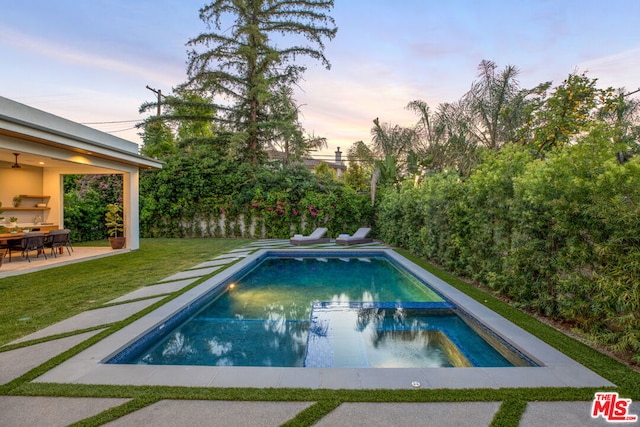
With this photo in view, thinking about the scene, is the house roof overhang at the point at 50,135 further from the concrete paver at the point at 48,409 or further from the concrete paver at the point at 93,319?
the concrete paver at the point at 48,409

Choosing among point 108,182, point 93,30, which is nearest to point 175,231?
point 108,182

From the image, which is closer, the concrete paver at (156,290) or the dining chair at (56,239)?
the concrete paver at (156,290)

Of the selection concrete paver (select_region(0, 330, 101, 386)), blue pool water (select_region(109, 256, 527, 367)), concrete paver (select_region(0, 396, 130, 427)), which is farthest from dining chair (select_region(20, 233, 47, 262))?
concrete paver (select_region(0, 396, 130, 427))

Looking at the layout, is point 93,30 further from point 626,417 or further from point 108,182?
point 626,417

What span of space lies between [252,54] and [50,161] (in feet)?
37.0

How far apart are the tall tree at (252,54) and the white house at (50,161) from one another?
23.0 feet

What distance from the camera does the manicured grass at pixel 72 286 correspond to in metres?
4.48

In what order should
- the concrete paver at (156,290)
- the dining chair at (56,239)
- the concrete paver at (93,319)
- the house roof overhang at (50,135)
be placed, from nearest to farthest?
the concrete paver at (93,319) < the concrete paver at (156,290) < the house roof overhang at (50,135) < the dining chair at (56,239)

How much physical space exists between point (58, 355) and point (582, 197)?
6062 mm

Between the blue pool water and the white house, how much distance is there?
18.4ft

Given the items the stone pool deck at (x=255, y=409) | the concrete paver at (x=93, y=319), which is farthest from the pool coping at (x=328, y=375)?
the concrete paver at (x=93, y=319)

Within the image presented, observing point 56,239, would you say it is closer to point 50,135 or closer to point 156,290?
point 50,135

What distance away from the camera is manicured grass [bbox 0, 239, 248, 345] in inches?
177

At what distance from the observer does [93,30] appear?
41.5 feet
